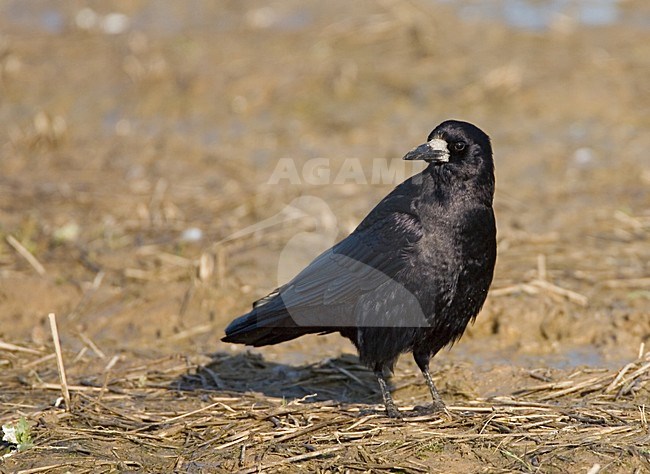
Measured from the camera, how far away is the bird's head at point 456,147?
5.16m

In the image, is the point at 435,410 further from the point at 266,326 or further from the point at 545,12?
the point at 545,12

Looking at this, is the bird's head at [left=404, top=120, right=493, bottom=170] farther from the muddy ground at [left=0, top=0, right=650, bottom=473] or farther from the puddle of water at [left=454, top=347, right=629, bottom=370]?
the puddle of water at [left=454, top=347, right=629, bottom=370]

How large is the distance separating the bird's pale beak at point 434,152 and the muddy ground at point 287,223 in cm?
123

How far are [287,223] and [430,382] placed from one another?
265 centimetres

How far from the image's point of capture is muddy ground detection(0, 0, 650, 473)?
5.00m

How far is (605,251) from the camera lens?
7352 mm

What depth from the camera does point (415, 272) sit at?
5.17 metres

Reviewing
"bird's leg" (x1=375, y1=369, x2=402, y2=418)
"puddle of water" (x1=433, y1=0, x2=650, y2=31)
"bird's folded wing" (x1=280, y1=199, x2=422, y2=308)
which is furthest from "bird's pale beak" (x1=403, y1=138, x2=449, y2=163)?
"puddle of water" (x1=433, y1=0, x2=650, y2=31)

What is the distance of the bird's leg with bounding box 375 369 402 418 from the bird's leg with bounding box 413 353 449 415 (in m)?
0.20

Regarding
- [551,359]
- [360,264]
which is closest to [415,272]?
[360,264]

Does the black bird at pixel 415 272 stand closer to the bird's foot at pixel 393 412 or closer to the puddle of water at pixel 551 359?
the bird's foot at pixel 393 412

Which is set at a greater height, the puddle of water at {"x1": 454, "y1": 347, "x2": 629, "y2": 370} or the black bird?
the black bird

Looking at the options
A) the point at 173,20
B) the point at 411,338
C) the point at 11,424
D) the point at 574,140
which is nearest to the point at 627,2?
the point at 574,140

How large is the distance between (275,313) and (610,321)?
7.10 ft
